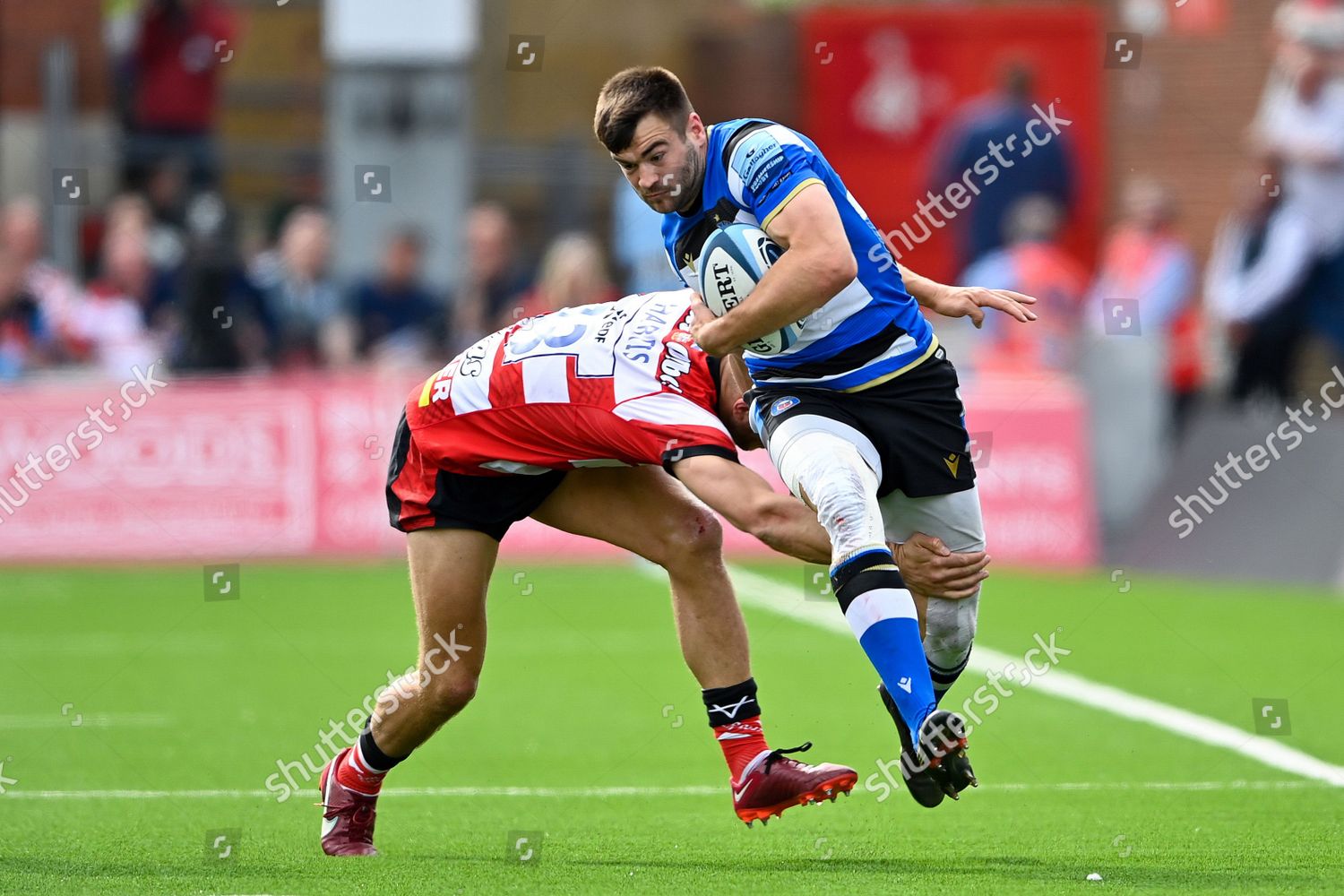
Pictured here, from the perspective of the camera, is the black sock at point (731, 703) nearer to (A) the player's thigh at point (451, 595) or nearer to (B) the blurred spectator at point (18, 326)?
(A) the player's thigh at point (451, 595)

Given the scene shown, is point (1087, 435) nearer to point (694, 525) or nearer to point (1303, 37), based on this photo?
point (1303, 37)

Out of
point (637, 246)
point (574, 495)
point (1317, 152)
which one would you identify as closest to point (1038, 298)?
point (1317, 152)

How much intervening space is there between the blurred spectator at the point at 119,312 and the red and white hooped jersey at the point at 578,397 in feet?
34.0

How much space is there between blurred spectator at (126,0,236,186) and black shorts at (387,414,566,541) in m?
12.6

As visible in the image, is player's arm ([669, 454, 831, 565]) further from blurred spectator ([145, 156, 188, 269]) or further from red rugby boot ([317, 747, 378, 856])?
blurred spectator ([145, 156, 188, 269])

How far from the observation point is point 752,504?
20.8 ft

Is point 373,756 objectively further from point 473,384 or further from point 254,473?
point 254,473

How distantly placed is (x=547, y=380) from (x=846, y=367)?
3.06ft

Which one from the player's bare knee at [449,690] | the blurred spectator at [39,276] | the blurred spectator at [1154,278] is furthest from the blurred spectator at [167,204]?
the player's bare knee at [449,690]

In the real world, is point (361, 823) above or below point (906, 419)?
below

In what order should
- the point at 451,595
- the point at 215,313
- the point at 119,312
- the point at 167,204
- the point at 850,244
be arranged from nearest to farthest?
the point at 850,244
the point at 451,595
the point at 215,313
the point at 119,312
the point at 167,204

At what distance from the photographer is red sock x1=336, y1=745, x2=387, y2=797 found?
6910 millimetres

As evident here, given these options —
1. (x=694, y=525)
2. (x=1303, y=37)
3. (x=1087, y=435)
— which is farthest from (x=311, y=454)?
(x=694, y=525)

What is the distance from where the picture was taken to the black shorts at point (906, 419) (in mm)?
6539
